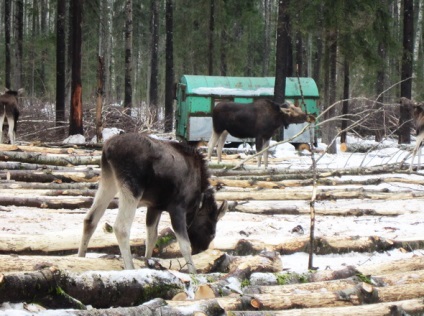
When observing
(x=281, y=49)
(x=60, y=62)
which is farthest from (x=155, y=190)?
(x=60, y=62)

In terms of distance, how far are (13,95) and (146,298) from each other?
1645cm

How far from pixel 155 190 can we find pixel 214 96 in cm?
1838

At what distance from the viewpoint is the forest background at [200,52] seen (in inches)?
893

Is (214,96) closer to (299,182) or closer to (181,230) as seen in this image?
(299,182)

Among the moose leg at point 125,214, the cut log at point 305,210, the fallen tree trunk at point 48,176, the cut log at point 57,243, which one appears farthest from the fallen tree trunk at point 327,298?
the fallen tree trunk at point 48,176

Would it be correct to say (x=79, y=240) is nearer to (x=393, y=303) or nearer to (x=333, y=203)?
(x=393, y=303)

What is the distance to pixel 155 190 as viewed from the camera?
685cm

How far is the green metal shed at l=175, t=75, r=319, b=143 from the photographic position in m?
24.8

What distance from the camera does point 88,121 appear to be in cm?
2686

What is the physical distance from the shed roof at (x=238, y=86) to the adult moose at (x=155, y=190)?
17.5m

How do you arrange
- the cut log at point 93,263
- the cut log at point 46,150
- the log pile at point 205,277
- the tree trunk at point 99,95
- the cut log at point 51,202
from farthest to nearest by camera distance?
the tree trunk at point 99,95 < the cut log at point 46,150 < the cut log at point 51,202 < the cut log at point 93,263 < the log pile at point 205,277

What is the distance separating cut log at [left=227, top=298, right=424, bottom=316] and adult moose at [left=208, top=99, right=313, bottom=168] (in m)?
12.8

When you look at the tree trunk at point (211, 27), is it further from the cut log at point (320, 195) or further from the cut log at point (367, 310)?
the cut log at point (367, 310)

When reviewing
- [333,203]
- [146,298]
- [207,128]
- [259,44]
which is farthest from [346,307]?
[259,44]
